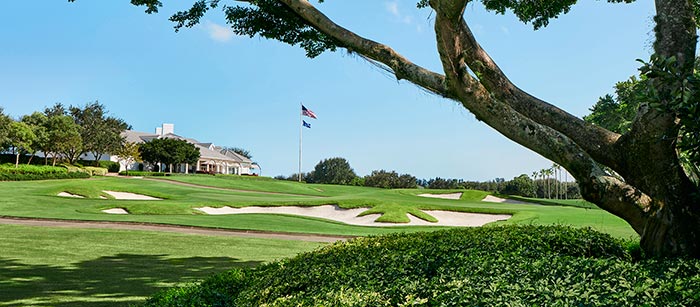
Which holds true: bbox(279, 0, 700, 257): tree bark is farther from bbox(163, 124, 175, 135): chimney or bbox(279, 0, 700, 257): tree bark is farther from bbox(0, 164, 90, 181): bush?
bbox(163, 124, 175, 135): chimney

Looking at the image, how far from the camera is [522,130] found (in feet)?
20.5

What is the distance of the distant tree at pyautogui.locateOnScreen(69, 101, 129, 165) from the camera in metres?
64.6

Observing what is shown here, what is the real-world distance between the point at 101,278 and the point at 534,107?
7406 millimetres

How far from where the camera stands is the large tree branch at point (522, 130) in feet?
20.0

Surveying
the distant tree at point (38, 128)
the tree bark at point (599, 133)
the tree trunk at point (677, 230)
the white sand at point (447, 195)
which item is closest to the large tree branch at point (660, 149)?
the tree bark at point (599, 133)

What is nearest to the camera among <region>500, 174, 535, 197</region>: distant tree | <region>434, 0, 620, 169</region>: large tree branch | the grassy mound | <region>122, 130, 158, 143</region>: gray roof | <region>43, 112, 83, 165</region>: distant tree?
the grassy mound

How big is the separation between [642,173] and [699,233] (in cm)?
101

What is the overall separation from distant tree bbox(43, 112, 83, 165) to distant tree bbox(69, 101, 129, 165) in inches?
53.3

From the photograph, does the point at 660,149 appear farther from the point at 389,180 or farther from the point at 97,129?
the point at 97,129

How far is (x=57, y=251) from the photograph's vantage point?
1228 cm

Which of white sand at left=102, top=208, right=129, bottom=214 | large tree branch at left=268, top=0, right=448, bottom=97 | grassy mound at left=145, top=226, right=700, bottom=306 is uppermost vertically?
large tree branch at left=268, top=0, right=448, bottom=97

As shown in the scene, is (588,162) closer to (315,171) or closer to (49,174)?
(49,174)

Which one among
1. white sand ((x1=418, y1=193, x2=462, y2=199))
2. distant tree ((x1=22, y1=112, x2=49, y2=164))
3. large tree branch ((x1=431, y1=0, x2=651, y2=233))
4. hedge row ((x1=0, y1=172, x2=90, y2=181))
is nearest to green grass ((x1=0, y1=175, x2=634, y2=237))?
hedge row ((x1=0, y1=172, x2=90, y2=181))

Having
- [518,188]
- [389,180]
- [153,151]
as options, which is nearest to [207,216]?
[389,180]
